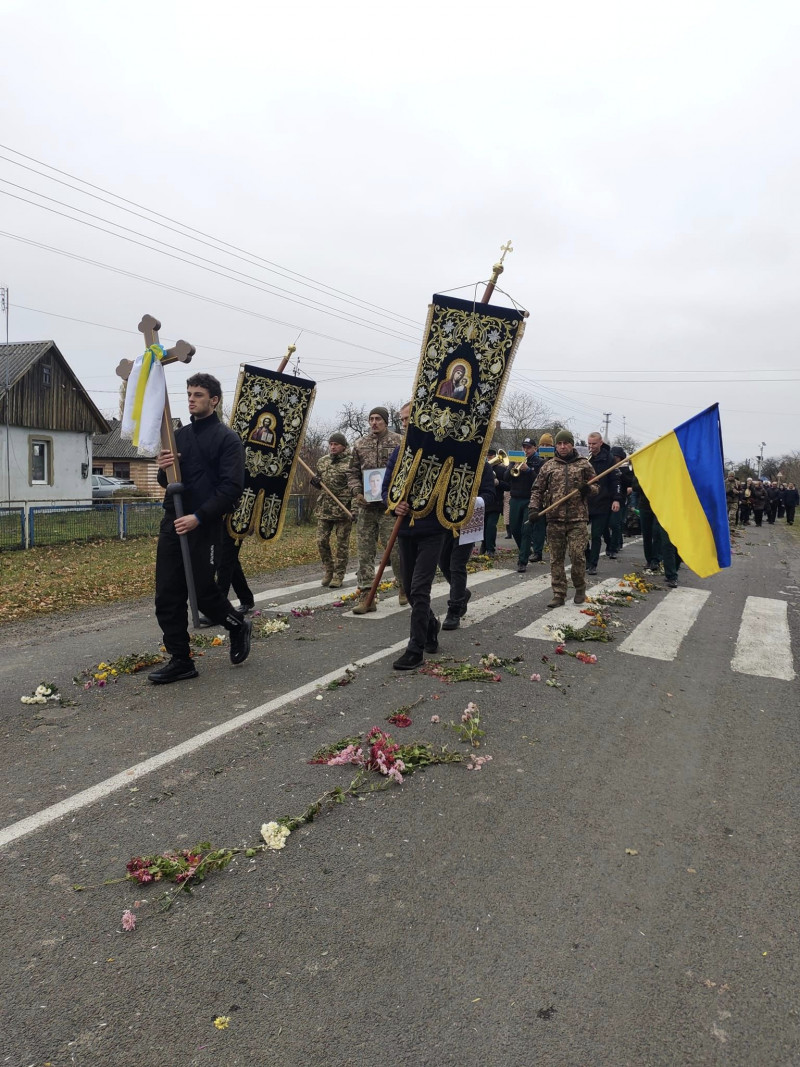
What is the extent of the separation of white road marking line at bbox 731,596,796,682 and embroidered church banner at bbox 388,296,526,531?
2903 mm

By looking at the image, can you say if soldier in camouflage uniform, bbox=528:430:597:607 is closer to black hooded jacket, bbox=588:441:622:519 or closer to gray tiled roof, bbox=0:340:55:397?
black hooded jacket, bbox=588:441:622:519

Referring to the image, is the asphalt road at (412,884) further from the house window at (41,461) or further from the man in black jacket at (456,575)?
the house window at (41,461)

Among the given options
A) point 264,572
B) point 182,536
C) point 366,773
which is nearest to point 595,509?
point 264,572

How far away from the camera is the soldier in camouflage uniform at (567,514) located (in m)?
9.29

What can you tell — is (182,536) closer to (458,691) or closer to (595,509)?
(458,691)

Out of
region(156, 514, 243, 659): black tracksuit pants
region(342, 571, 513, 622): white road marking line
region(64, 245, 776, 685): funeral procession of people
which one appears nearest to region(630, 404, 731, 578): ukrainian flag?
region(64, 245, 776, 685): funeral procession of people

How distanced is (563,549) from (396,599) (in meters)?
2.21

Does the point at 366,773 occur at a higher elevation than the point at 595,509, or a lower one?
lower

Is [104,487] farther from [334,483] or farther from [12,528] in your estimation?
[334,483]

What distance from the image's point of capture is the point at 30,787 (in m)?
3.80

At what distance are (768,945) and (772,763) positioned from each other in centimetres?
192

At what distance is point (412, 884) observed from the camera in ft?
9.93

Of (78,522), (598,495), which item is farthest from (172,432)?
(78,522)

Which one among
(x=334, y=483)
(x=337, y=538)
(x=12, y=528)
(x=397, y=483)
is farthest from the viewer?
(x=12, y=528)
